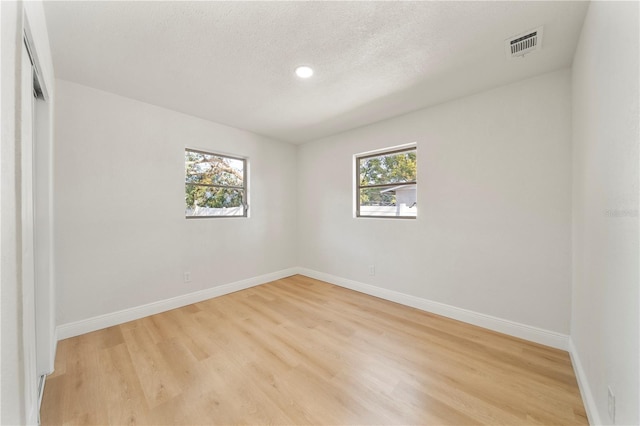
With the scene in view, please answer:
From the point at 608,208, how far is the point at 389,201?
2.24 metres

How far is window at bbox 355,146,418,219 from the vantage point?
10.5 feet

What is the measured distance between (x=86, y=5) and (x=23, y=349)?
1.93 m

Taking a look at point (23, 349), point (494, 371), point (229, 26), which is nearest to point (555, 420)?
point (494, 371)

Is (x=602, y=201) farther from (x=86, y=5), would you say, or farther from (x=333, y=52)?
(x=86, y=5)

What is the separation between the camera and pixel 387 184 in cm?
343

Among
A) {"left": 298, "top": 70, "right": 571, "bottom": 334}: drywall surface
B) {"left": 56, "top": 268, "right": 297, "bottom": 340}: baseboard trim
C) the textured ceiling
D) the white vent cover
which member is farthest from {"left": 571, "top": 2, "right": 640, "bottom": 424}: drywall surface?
{"left": 56, "top": 268, "right": 297, "bottom": 340}: baseboard trim

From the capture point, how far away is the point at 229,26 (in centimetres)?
163

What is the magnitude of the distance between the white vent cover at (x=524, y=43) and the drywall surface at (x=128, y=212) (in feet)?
10.7

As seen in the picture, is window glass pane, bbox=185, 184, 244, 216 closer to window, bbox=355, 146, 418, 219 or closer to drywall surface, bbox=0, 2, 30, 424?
window, bbox=355, 146, 418, 219


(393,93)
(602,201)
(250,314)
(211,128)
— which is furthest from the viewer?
(211,128)

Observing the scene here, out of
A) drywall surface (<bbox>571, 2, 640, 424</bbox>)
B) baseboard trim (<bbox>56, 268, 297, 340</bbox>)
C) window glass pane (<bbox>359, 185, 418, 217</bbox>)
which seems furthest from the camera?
window glass pane (<bbox>359, 185, 418, 217</bbox>)

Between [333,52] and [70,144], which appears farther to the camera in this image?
[70,144]

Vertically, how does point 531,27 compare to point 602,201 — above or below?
above

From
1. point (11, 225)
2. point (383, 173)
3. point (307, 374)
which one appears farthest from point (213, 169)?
point (307, 374)
